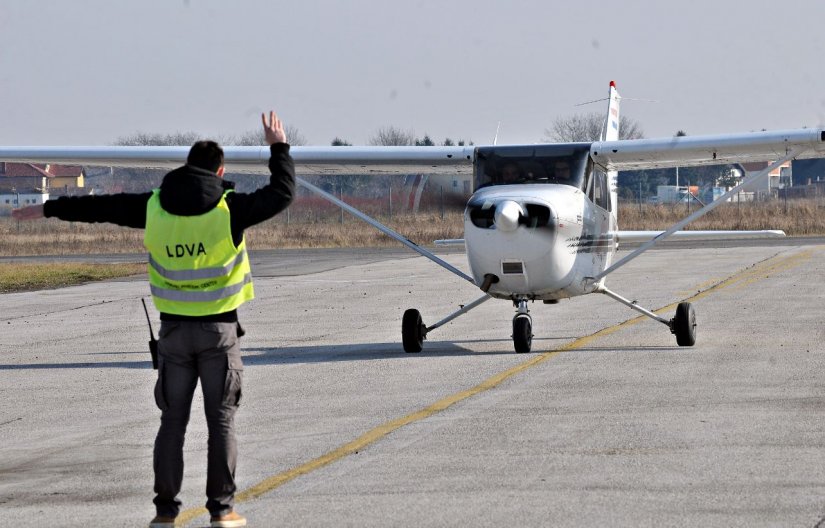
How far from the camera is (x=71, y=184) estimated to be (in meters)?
120

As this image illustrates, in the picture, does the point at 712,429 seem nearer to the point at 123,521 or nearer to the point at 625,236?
the point at 123,521

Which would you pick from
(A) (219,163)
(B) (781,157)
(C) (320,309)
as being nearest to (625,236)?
(B) (781,157)

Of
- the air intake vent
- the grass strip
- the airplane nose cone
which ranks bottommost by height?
the grass strip

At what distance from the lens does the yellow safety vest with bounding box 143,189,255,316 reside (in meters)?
5.91

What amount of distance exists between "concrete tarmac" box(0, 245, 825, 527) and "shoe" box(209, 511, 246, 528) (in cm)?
23

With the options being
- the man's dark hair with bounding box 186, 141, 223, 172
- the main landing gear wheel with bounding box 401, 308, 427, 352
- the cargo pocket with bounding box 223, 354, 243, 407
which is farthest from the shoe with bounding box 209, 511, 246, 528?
the main landing gear wheel with bounding box 401, 308, 427, 352

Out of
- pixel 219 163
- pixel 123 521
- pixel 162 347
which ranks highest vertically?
pixel 219 163

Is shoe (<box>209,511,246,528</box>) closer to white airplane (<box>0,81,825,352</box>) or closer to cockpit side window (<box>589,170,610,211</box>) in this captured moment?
white airplane (<box>0,81,825,352</box>)

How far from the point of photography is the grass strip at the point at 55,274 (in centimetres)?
2633

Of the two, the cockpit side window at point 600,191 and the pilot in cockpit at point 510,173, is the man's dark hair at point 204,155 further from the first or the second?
the cockpit side window at point 600,191

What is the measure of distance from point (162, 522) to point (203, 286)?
99 centimetres

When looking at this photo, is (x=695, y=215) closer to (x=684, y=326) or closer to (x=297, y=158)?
(x=684, y=326)

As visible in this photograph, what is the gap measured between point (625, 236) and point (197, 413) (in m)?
7.50

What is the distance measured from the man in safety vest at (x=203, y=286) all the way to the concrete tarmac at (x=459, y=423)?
1.45 ft
